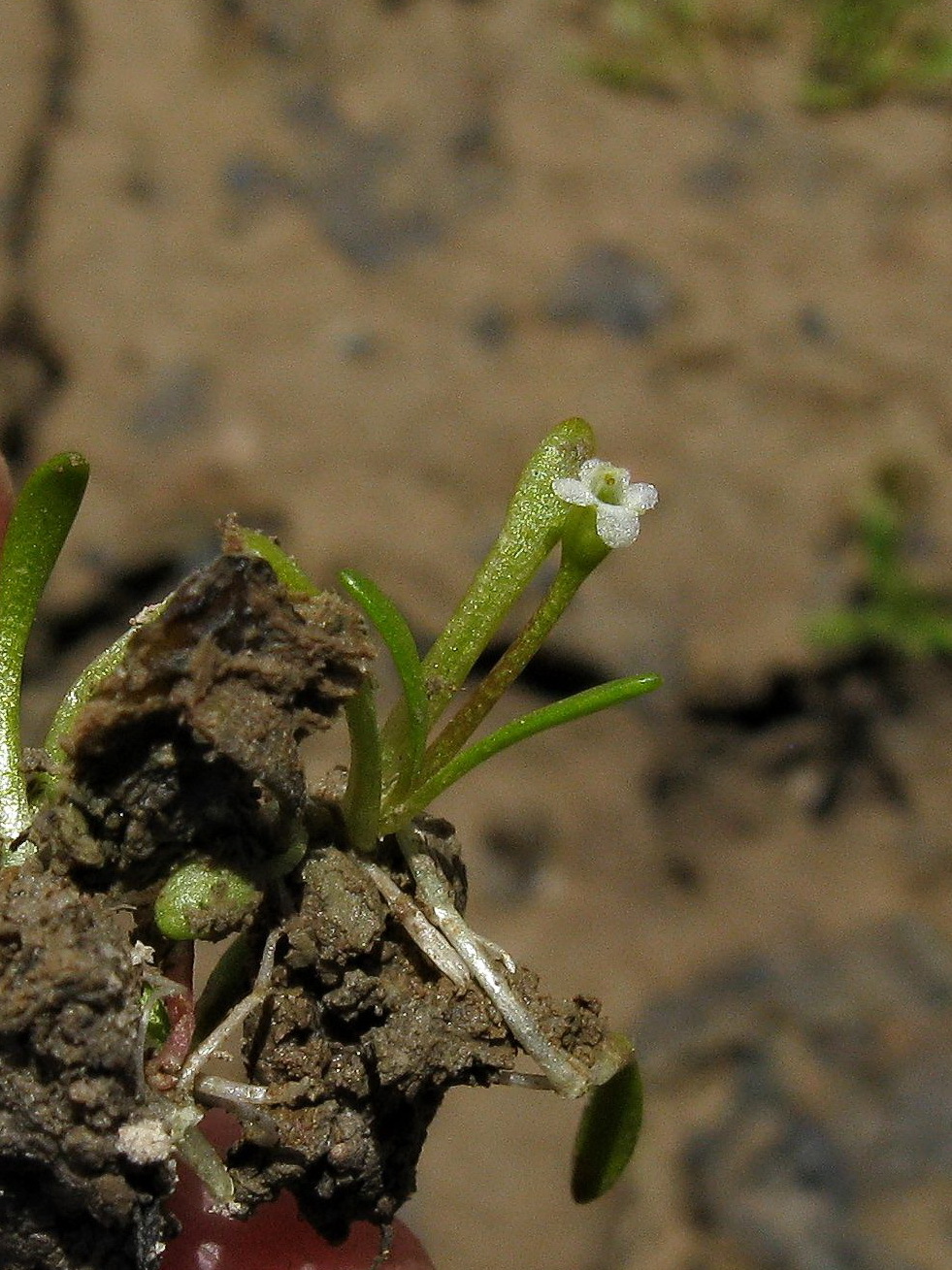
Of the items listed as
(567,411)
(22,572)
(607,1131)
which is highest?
(22,572)

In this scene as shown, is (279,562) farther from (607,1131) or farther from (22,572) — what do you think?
(607,1131)

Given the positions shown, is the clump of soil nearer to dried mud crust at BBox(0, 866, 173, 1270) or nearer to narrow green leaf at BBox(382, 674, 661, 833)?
dried mud crust at BBox(0, 866, 173, 1270)

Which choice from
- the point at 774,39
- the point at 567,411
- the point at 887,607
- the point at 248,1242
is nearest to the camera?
the point at 248,1242

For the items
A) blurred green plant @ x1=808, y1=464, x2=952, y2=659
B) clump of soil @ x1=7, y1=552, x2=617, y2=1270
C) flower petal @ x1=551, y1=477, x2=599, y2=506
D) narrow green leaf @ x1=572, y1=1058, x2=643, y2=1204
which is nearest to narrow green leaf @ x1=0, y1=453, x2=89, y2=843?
clump of soil @ x1=7, y1=552, x2=617, y2=1270

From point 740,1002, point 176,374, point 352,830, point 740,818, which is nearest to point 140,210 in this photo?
point 176,374

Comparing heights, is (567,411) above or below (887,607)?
above

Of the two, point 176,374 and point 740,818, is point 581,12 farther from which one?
point 740,818

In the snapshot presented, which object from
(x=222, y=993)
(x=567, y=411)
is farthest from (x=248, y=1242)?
(x=567, y=411)

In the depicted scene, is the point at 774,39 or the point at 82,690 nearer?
the point at 82,690

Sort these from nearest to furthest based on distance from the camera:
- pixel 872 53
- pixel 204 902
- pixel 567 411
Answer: pixel 204 902 → pixel 567 411 → pixel 872 53
